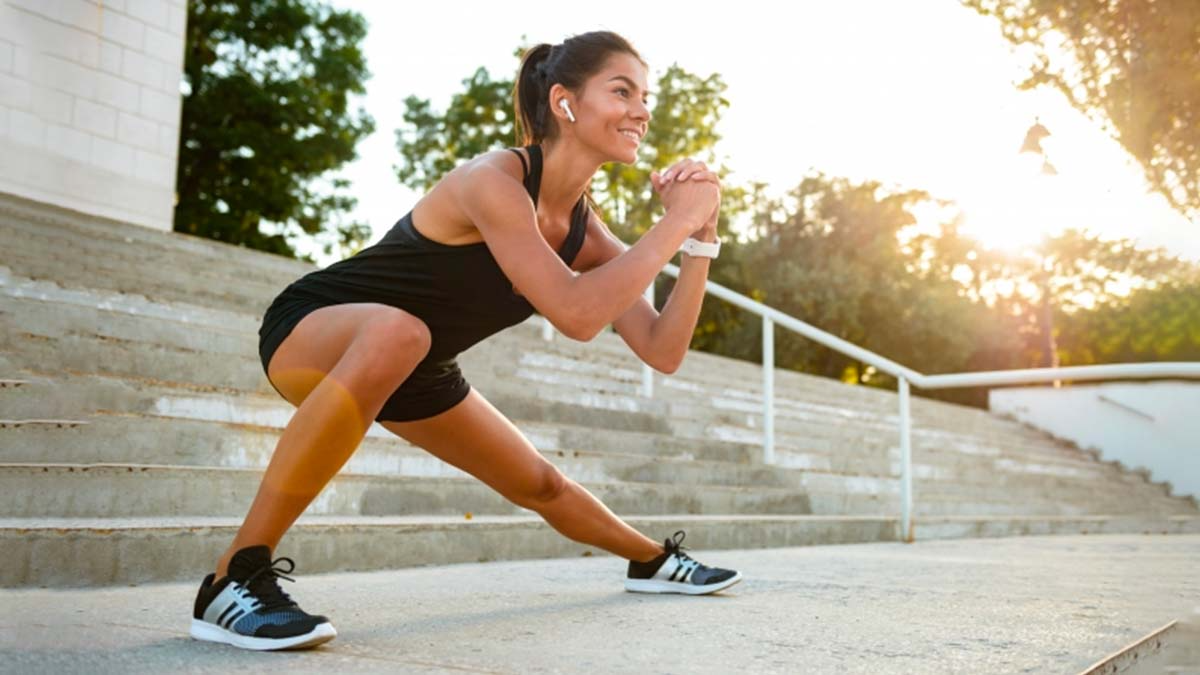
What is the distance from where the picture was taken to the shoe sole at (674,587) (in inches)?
110

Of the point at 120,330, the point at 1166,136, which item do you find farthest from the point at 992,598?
the point at 1166,136

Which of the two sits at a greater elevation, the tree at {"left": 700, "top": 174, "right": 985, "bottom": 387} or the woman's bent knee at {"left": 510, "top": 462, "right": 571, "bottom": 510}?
the tree at {"left": 700, "top": 174, "right": 985, "bottom": 387}

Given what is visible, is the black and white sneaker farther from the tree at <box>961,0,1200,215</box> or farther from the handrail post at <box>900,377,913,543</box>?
the tree at <box>961,0,1200,215</box>

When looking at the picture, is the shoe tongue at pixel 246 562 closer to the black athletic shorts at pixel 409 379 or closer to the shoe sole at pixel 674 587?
the black athletic shorts at pixel 409 379

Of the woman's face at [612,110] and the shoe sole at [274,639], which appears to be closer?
the shoe sole at [274,639]

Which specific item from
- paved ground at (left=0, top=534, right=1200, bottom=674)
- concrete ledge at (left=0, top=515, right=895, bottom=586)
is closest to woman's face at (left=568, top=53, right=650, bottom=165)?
paved ground at (left=0, top=534, right=1200, bottom=674)

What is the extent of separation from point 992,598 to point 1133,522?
6.14 meters

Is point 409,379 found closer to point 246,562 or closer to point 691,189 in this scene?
point 246,562

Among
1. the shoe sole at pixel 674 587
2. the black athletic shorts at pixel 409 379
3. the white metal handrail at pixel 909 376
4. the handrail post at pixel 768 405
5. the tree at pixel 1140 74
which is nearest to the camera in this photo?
→ the black athletic shorts at pixel 409 379

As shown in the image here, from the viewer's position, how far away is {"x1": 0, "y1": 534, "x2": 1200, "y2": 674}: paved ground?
1.78 metres

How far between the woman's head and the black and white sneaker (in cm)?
107

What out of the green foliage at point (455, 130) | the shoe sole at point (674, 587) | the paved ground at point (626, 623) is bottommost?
the paved ground at point (626, 623)

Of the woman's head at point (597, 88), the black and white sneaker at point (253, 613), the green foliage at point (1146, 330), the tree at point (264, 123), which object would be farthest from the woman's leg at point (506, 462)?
the green foliage at point (1146, 330)

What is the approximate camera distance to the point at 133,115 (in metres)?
9.48
